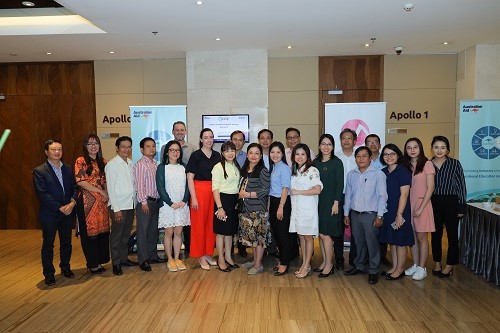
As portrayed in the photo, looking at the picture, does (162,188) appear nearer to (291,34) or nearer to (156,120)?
(156,120)

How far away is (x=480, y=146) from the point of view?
6195 mm

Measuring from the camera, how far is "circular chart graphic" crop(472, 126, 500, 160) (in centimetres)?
616

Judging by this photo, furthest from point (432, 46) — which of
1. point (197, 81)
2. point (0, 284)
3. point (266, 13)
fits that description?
point (0, 284)

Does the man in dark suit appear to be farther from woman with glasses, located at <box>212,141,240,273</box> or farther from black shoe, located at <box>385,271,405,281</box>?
black shoe, located at <box>385,271,405,281</box>

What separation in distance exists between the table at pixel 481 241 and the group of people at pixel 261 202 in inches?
11.8

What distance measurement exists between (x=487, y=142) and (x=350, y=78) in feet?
8.76

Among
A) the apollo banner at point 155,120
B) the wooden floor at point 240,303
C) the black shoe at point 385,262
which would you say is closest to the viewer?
the wooden floor at point 240,303

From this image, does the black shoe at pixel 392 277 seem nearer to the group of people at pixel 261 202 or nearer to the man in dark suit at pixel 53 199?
the group of people at pixel 261 202

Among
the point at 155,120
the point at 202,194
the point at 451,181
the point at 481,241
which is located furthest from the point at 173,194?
the point at 481,241

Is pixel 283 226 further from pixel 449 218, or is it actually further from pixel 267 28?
pixel 267 28

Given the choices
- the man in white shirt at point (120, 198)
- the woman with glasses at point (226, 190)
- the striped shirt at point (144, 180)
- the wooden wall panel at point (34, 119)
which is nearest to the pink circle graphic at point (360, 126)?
the woman with glasses at point (226, 190)

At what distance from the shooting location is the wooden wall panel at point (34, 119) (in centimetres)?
802

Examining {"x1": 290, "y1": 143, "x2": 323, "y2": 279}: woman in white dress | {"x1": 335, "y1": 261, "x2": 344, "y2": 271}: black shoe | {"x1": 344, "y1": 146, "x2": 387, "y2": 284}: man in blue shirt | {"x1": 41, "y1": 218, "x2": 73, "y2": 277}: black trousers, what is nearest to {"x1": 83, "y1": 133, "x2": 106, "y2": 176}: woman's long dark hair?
{"x1": 41, "y1": 218, "x2": 73, "y2": 277}: black trousers

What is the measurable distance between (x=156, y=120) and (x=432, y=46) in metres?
4.73
